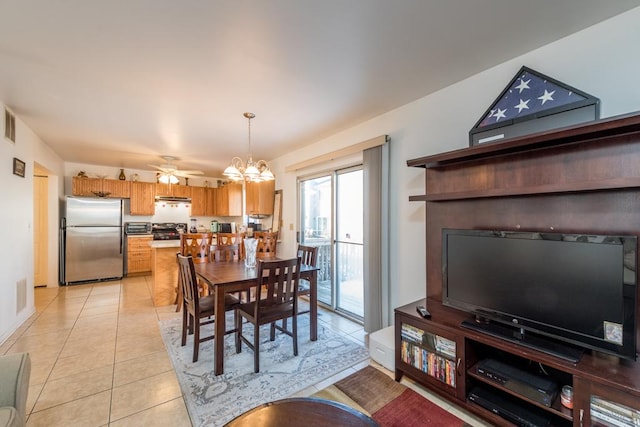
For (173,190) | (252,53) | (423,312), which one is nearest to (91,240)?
→ (173,190)

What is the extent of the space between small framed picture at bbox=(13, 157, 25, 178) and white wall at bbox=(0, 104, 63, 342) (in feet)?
0.17

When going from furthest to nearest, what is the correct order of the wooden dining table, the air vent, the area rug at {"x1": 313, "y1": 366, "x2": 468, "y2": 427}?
the air vent < the wooden dining table < the area rug at {"x1": 313, "y1": 366, "x2": 468, "y2": 427}

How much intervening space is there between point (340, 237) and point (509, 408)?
2589 mm

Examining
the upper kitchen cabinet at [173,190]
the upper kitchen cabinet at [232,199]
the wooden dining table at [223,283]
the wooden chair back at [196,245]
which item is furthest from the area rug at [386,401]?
the upper kitchen cabinet at [173,190]

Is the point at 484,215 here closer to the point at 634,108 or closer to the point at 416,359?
the point at 634,108

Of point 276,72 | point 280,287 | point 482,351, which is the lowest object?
point 482,351

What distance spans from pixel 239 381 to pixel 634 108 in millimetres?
3298

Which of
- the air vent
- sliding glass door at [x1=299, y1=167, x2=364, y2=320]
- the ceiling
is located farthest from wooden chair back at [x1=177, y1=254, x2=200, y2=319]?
the air vent

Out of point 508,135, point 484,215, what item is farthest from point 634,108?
point 484,215

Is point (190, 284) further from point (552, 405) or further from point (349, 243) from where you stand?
point (552, 405)

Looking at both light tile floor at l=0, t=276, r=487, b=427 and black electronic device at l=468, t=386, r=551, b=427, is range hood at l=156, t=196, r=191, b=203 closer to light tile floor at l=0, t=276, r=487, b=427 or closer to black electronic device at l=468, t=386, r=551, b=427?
light tile floor at l=0, t=276, r=487, b=427

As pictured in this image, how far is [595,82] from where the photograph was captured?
1.71 m

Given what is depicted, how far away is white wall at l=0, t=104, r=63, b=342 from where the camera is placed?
291 centimetres

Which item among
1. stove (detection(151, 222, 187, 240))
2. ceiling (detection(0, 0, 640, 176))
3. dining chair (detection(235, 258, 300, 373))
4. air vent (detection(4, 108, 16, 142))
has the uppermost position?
ceiling (detection(0, 0, 640, 176))
